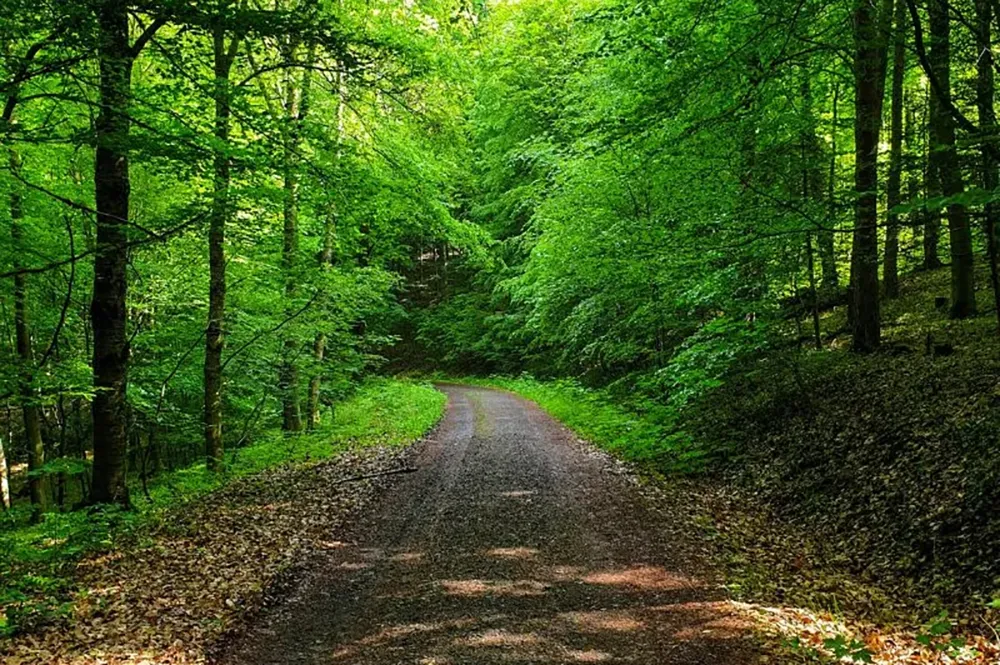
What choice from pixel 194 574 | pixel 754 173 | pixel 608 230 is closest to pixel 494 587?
pixel 194 574

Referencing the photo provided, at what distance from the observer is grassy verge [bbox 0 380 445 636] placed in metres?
5.50

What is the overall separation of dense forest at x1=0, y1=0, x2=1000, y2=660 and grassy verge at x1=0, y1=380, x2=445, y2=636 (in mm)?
320

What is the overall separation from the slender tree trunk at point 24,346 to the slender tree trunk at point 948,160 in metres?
10.3

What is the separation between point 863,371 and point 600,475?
4458 mm

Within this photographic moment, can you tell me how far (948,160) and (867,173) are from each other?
3.79 m

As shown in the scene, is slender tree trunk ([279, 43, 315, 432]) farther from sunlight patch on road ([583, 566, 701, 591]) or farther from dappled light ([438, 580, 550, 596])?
sunlight patch on road ([583, 566, 701, 591])

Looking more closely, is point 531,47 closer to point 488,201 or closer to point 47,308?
point 488,201

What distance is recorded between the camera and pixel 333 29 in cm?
657

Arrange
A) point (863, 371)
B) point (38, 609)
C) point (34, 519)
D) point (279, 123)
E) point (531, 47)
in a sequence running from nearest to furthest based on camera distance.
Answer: point (38, 609), point (279, 123), point (863, 371), point (34, 519), point (531, 47)

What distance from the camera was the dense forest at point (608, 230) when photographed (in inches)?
246

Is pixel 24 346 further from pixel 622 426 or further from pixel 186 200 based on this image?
pixel 622 426

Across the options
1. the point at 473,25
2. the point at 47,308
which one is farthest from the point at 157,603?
the point at 473,25

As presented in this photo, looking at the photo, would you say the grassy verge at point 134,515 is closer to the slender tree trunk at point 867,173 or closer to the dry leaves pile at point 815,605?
the dry leaves pile at point 815,605

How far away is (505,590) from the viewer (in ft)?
19.5
